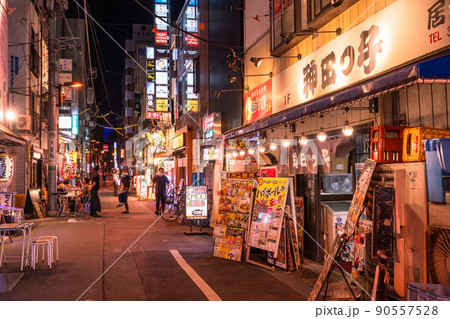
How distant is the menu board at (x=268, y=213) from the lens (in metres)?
8.17

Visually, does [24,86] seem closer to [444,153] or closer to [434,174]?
[434,174]

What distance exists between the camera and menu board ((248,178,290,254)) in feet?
26.8

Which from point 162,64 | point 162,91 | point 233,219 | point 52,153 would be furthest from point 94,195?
point 162,64

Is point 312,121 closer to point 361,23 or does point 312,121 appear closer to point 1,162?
point 361,23

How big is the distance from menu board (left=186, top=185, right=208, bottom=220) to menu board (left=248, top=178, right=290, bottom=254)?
4.93m

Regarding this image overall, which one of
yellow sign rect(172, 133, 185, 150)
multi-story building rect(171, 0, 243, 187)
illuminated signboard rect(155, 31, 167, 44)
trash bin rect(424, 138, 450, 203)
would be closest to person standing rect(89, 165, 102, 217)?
multi-story building rect(171, 0, 243, 187)

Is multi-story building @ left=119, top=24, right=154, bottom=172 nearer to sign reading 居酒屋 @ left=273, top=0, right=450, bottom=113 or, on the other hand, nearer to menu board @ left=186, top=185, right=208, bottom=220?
menu board @ left=186, top=185, right=208, bottom=220

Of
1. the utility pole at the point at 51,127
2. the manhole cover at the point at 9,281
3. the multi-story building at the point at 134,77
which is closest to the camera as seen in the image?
the manhole cover at the point at 9,281

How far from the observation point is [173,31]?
2648 centimetres

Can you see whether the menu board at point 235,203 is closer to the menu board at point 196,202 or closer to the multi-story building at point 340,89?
the multi-story building at point 340,89

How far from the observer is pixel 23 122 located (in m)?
17.5

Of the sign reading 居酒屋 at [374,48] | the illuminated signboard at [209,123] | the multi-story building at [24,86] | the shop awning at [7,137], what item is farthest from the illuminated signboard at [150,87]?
the sign reading 居酒屋 at [374,48]

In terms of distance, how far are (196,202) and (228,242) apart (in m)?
4.58

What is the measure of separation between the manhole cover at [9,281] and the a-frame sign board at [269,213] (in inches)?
189
